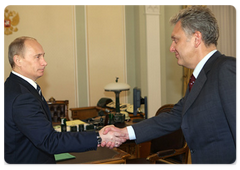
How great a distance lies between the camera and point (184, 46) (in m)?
2.09

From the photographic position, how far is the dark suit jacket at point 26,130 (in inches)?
75.0

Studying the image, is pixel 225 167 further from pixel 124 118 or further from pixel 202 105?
pixel 124 118

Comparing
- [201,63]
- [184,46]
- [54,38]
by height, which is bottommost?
[201,63]

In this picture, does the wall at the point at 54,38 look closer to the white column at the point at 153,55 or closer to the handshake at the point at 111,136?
the white column at the point at 153,55

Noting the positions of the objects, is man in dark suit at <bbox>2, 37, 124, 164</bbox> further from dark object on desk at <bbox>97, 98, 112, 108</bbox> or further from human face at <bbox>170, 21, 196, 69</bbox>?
dark object on desk at <bbox>97, 98, 112, 108</bbox>

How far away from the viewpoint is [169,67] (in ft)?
23.2

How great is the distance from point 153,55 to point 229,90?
4.93 meters

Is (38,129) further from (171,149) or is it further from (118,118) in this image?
(118,118)

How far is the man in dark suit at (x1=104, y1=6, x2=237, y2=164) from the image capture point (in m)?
1.70

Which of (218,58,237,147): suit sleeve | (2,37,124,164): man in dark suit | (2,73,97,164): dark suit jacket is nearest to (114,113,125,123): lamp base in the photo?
(2,37,124,164): man in dark suit

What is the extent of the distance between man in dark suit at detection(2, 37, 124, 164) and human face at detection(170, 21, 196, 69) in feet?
2.86

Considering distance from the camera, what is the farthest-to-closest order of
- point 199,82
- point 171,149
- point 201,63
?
point 171,149
point 201,63
point 199,82

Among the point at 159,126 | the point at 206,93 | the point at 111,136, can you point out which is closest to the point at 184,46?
the point at 206,93

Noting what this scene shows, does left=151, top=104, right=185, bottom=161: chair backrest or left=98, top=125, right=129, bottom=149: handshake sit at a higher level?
left=98, top=125, right=129, bottom=149: handshake
